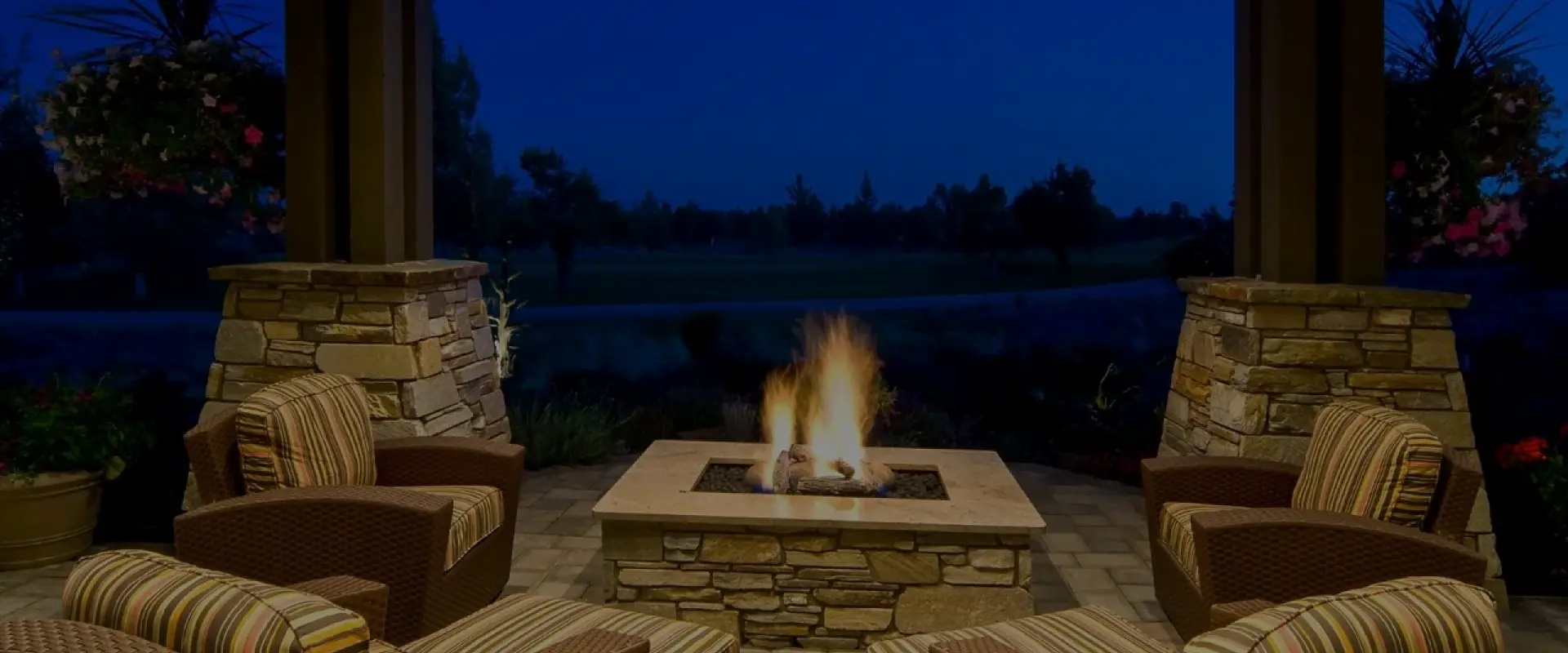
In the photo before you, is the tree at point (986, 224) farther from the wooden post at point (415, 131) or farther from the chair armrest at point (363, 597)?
the chair armrest at point (363, 597)

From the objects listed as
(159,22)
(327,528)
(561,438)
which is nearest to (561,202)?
(561,438)

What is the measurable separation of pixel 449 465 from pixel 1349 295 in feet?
10.3

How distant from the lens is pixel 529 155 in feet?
34.1

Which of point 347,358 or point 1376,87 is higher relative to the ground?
point 1376,87

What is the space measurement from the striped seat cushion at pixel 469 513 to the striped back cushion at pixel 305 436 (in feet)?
0.76

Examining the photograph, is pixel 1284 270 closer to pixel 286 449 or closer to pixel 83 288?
pixel 286 449

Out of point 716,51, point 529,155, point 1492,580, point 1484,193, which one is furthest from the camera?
point 716,51

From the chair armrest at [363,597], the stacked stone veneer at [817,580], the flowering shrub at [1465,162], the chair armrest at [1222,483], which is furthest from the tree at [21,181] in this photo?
the flowering shrub at [1465,162]

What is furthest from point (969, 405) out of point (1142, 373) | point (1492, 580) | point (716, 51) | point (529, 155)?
point (716, 51)

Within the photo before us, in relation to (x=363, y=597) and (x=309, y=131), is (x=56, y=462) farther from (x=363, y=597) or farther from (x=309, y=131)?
(x=363, y=597)

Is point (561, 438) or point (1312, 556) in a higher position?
point (1312, 556)

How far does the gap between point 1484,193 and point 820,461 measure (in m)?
2.61

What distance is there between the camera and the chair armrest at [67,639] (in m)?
1.49

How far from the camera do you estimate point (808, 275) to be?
10266 millimetres
